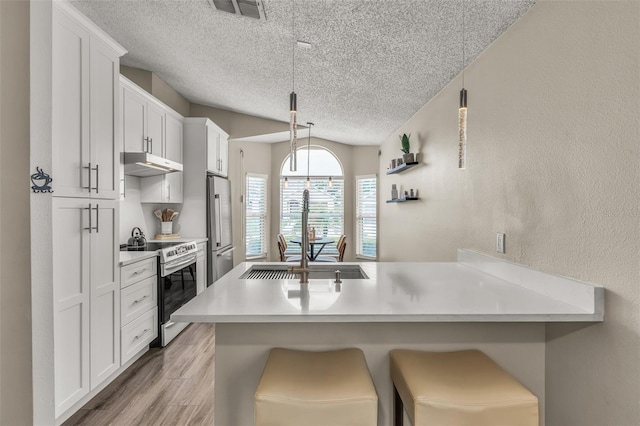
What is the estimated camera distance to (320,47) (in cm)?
269

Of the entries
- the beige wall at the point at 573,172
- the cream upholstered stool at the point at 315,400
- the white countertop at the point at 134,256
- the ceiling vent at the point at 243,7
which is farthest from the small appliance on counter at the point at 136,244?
the beige wall at the point at 573,172

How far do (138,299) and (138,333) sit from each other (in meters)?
0.29

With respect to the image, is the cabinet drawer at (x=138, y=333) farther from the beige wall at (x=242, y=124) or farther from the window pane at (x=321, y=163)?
the window pane at (x=321, y=163)

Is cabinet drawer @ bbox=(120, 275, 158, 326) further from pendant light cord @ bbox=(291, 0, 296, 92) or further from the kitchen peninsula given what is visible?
pendant light cord @ bbox=(291, 0, 296, 92)

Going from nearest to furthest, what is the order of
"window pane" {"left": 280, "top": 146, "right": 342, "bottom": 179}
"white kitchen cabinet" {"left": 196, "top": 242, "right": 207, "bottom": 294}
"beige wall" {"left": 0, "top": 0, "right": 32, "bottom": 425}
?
"beige wall" {"left": 0, "top": 0, "right": 32, "bottom": 425}, "white kitchen cabinet" {"left": 196, "top": 242, "right": 207, "bottom": 294}, "window pane" {"left": 280, "top": 146, "right": 342, "bottom": 179}

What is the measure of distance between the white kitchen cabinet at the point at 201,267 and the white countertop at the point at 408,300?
2276mm

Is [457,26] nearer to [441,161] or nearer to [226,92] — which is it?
[441,161]

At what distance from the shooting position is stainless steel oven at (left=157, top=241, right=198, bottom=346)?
10.4 feet

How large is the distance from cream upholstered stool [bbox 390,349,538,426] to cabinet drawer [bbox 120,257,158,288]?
230cm

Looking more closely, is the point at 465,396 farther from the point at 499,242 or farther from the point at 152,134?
the point at 152,134

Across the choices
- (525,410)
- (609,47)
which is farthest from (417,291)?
(609,47)

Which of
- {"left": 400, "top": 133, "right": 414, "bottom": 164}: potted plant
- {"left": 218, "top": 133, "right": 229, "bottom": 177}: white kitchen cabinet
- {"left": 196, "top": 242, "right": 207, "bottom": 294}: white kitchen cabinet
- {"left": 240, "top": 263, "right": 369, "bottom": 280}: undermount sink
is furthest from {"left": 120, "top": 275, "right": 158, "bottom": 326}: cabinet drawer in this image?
{"left": 400, "top": 133, "right": 414, "bottom": 164}: potted plant

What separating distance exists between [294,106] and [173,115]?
303 cm

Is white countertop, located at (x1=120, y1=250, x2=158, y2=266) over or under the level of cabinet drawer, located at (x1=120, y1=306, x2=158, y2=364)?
over
